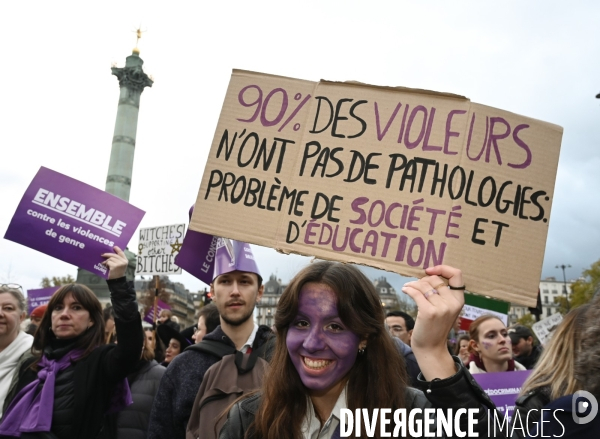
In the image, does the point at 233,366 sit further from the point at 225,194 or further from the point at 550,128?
the point at 550,128

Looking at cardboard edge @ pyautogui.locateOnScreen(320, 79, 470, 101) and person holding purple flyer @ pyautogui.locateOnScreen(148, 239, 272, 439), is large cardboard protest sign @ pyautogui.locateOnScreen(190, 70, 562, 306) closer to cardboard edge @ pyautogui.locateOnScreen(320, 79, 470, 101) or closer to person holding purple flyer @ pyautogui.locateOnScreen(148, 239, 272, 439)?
cardboard edge @ pyautogui.locateOnScreen(320, 79, 470, 101)

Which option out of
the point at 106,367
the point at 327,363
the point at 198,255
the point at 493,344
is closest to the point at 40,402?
the point at 106,367

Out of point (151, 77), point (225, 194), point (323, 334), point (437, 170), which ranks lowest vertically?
point (323, 334)

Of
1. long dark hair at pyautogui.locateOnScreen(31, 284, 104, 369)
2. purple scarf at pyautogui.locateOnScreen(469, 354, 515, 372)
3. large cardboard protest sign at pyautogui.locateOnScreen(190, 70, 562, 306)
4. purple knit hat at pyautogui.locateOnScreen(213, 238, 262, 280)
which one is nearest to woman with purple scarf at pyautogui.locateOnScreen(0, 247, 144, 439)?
long dark hair at pyautogui.locateOnScreen(31, 284, 104, 369)

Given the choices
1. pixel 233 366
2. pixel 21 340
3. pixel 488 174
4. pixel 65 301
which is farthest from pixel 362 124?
pixel 21 340

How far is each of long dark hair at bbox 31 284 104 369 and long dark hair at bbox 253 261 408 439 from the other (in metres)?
1.76

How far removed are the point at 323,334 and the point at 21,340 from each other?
287 cm

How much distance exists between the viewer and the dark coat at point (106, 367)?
3.25 metres

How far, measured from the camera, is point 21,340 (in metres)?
3.99

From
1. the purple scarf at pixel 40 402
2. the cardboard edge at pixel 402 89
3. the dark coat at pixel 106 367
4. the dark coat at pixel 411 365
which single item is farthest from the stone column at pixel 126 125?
the cardboard edge at pixel 402 89

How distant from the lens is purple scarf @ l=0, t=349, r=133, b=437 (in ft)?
10.4

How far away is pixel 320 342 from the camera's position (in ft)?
6.69

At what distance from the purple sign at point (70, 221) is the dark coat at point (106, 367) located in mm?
363

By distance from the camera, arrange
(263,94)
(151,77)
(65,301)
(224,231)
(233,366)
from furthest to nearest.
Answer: (151,77), (65,301), (233,366), (263,94), (224,231)
